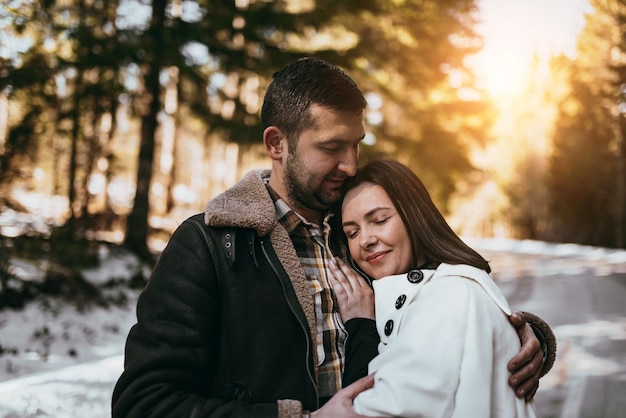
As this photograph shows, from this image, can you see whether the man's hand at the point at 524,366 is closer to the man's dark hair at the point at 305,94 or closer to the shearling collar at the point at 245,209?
the shearling collar at the point at 245,209

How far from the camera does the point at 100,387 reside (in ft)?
13.3

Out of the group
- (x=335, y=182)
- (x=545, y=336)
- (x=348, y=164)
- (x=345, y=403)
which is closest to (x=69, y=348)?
(x=335, y=182)

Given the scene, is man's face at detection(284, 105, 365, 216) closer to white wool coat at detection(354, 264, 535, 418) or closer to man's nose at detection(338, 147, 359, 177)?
man's nose at detection(338, 147, 359, 177)

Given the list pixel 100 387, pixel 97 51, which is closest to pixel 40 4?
pixel 97 51

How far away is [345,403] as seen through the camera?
6.51 feet

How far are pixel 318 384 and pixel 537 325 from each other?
1136mm

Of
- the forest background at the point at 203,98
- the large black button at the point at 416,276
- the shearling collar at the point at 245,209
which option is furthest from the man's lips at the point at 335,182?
the forest background at the point at 203,98

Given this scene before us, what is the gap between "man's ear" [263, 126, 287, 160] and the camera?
8.71 feet

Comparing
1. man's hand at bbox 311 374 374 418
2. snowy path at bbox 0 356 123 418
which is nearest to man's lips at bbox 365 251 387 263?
man's hand at bbox 311 374 374 418

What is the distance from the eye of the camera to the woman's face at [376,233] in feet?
8.38

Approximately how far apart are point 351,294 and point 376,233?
1.04ft

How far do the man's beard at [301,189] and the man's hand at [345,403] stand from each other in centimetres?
92

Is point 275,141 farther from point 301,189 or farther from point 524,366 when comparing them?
point 524,366

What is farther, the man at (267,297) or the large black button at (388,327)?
the large black button at (388,327)
